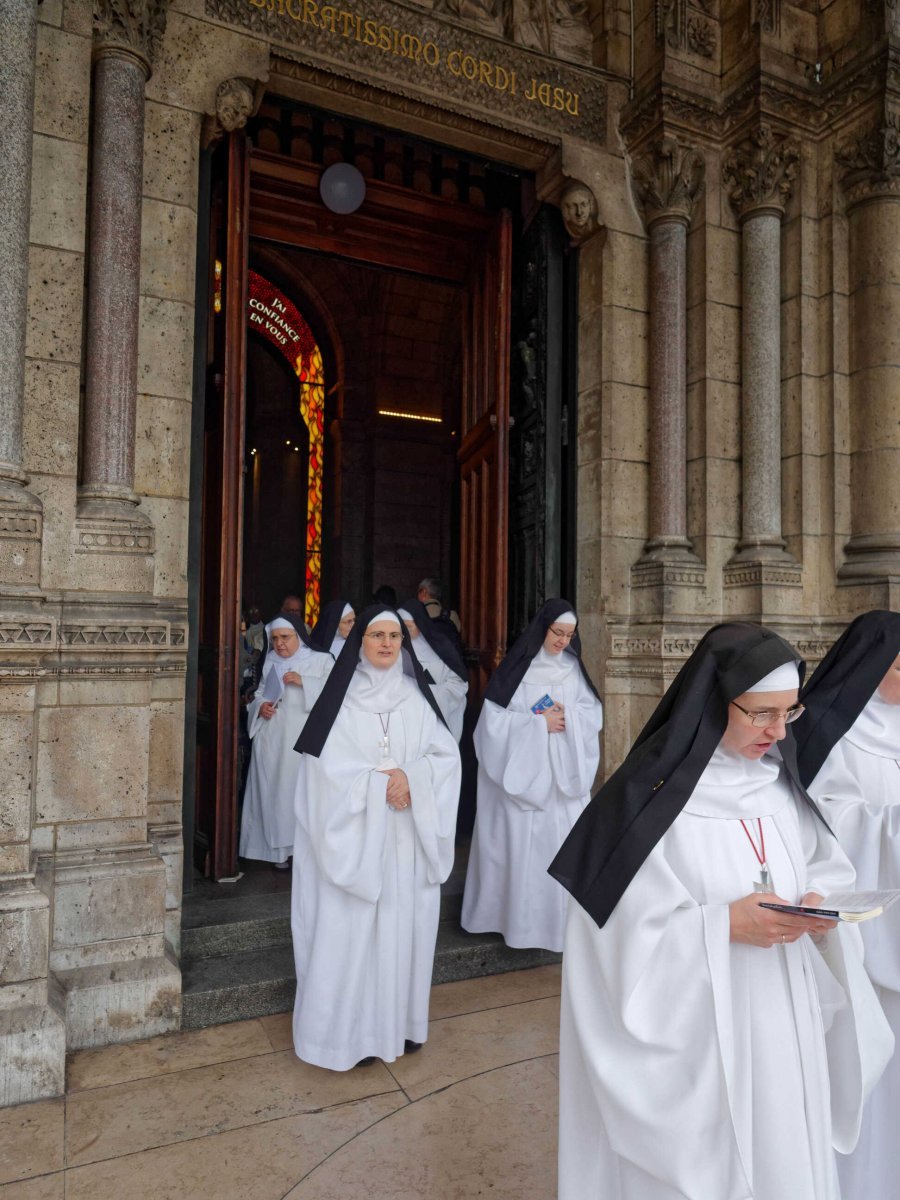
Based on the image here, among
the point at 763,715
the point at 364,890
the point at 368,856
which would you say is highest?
the point at 763,715

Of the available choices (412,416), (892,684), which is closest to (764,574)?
(892,684)

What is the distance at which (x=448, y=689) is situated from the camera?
6445mm

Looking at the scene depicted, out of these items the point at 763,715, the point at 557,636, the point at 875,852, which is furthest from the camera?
the point at 557,636

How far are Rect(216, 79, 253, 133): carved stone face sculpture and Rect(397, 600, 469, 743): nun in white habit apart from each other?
3307 millimetres

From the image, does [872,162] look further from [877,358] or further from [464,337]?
[464,337]

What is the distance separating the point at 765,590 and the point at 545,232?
306 centimetres

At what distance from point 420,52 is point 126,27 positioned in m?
1.96

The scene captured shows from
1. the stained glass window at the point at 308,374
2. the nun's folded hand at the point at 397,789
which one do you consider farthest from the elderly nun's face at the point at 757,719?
the stained glass window at the point at 308,374

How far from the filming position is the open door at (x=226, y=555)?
5.32 m

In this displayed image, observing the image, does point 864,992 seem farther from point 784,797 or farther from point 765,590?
point 765,590

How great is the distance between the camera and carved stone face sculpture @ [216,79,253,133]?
16.3 ft

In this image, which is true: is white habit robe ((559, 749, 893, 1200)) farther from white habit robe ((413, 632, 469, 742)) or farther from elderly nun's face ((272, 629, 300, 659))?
elderly nun's face ((272, 629, 300, 659))

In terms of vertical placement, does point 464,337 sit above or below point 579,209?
below

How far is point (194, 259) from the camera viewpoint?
488 centimetres
